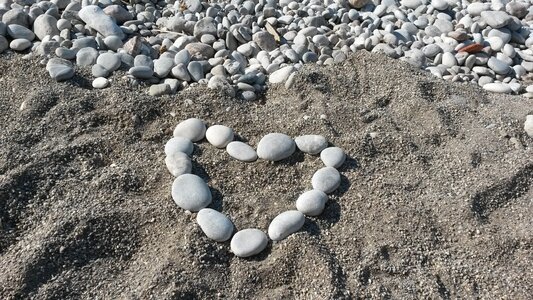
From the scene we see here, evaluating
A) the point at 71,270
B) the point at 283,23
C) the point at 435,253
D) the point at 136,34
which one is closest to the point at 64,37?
the point at 136,34

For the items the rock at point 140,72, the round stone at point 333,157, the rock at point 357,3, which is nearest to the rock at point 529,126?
the round stone at point 333,157

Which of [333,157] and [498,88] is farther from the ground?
[333,157]

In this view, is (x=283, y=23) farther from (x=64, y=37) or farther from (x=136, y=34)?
(x=64, y=37)

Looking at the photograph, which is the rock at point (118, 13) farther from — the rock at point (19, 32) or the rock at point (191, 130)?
the rock at point (191, 130)

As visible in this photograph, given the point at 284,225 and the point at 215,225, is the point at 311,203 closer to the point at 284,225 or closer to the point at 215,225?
the point at 284,225

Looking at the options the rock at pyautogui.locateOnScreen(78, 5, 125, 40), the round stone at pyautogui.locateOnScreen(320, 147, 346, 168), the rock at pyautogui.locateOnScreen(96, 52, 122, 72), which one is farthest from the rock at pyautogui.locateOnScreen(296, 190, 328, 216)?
the rock at pyautogui.locateOnScreen(78, 5, 125, 40)

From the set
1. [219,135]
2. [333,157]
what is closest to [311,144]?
[333,157]
